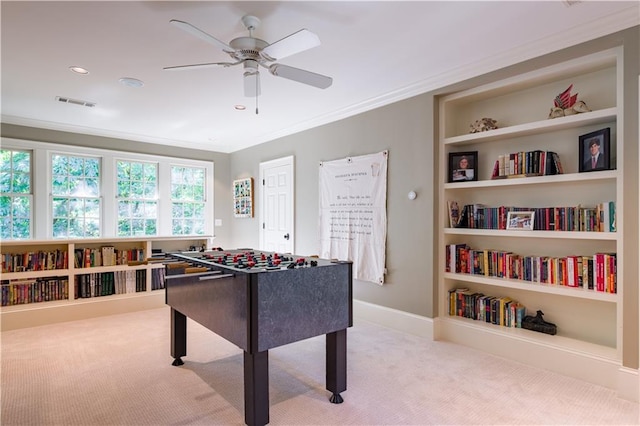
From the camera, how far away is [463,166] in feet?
11.0

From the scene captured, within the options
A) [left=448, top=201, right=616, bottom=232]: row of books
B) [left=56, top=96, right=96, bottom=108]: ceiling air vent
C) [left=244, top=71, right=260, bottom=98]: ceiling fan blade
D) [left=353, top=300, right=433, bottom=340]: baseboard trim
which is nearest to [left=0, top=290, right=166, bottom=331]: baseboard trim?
[left=56, top=96, right=96, bottom=108]: ceiling air vent

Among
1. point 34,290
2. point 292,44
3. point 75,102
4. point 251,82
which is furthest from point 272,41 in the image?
point 34,290

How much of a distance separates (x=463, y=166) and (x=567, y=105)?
0.91 meters

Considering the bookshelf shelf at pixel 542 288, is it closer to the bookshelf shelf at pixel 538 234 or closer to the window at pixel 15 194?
the bookshelf shelf at pixel 538 234

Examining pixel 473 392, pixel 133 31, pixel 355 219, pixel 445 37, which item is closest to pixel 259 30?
pixel 133 31

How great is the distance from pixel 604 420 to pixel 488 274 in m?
1.36

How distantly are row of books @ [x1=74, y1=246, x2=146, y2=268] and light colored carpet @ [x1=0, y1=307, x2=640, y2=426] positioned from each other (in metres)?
1.00

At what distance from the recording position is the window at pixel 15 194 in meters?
4.64

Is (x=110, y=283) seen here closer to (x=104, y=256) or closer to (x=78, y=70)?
(x=104, y=256)


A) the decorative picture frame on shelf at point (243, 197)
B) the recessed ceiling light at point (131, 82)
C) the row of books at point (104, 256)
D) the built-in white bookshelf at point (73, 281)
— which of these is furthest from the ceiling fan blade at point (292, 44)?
the decorative picture frame on shelf at point (243, 197)

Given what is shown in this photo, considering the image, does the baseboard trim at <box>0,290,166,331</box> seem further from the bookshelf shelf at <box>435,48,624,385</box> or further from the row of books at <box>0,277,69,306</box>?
the bookshelf shelf at <box>435,48,624,385</box>

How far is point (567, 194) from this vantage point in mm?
2891

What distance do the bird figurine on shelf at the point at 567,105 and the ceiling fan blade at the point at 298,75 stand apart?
182 cm

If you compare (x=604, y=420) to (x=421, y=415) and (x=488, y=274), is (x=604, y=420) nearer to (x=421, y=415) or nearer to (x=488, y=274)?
(x=421, y=415)
